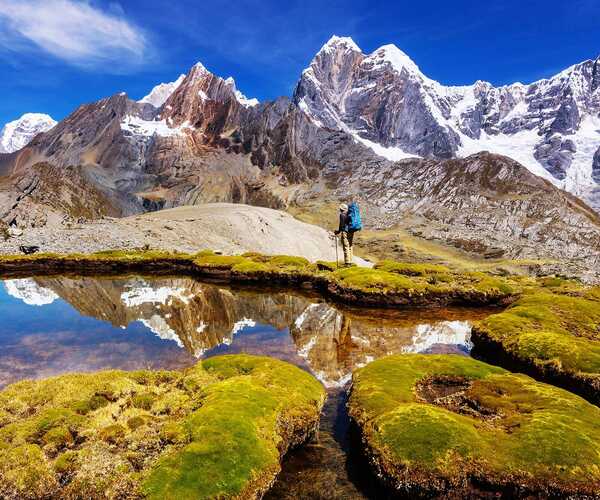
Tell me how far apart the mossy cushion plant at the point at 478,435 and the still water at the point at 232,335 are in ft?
4.62

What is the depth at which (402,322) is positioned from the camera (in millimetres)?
29406

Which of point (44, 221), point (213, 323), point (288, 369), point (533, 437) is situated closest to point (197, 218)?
point (44, 221)

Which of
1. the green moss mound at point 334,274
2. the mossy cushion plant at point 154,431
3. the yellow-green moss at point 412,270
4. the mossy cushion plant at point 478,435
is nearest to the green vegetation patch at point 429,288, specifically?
the green moss mound at point 334,274

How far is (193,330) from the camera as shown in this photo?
26.1m

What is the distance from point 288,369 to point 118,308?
19.6 meters

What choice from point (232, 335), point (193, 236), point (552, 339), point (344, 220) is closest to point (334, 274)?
point (344, 220)

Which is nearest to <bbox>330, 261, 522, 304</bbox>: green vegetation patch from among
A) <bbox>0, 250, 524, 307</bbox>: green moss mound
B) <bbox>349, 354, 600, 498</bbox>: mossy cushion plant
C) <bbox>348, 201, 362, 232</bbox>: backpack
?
<bbox>0, 250, 524, 307</bbox>: green moss mound

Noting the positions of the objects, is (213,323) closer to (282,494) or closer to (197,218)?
(282,494)

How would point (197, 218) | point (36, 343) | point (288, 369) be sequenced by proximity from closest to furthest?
point (288, 369), point (36, 343), point (197, 218)

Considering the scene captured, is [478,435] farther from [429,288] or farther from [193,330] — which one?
[429,288]

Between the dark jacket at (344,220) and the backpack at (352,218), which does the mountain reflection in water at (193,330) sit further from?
the backpack at (352,218)

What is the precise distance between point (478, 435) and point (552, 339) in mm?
10080

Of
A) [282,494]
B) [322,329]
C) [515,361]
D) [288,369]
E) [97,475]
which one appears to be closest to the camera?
[97,475]

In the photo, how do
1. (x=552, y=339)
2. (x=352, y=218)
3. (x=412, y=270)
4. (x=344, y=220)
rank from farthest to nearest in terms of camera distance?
(x=412, y=270) < (x=344, y=220) < (x=352, y=218) < (x=552, y=339)
